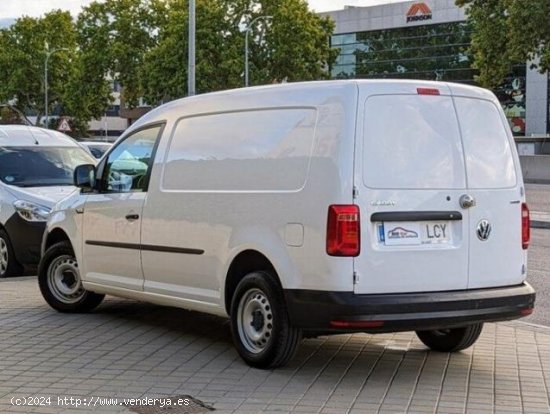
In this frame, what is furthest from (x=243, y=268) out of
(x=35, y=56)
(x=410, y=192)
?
(x=35, y=56)

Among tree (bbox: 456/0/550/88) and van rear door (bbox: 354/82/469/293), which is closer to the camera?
van rear door (bbox: 354/82/469/293)

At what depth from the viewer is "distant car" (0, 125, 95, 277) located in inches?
433

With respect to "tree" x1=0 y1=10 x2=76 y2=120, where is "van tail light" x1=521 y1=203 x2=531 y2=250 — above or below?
below

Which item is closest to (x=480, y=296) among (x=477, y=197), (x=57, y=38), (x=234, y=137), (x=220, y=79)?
(x=477, y=197)

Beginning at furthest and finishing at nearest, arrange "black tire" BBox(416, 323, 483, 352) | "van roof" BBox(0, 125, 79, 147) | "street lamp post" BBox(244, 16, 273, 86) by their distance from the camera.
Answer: "street lamp post" BBox(244, 16, 273, 86) < "van roof" BBox(0, 125, 79, 147) < "black tire" BBox(416, 323, 483, 352)

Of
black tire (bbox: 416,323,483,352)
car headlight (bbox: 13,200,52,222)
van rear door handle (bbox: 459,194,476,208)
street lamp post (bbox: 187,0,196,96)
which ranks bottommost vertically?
black tire (bbox: 416,323,483,352)

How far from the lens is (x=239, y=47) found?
5394 cm

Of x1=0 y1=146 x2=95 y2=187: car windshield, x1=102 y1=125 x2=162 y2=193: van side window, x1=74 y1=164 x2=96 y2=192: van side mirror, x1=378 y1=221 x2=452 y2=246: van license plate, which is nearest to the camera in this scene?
x1=378 y1=221 x2=452 y2=246: van license plate

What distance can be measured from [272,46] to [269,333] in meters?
49.7

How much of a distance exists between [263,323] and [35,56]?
239 ft

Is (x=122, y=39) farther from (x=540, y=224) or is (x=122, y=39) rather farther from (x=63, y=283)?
(x=63, y=283)

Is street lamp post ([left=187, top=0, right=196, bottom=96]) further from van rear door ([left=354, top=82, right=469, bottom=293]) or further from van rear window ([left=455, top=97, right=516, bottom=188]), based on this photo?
van rear door ([left=354, top=82, right=469, bottom=293])

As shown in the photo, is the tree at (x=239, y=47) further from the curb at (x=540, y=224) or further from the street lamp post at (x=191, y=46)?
the curb at (x=540, y=224)

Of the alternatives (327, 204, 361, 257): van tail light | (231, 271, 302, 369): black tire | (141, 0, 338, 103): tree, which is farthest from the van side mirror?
(141, 0, 338, 103): tree
